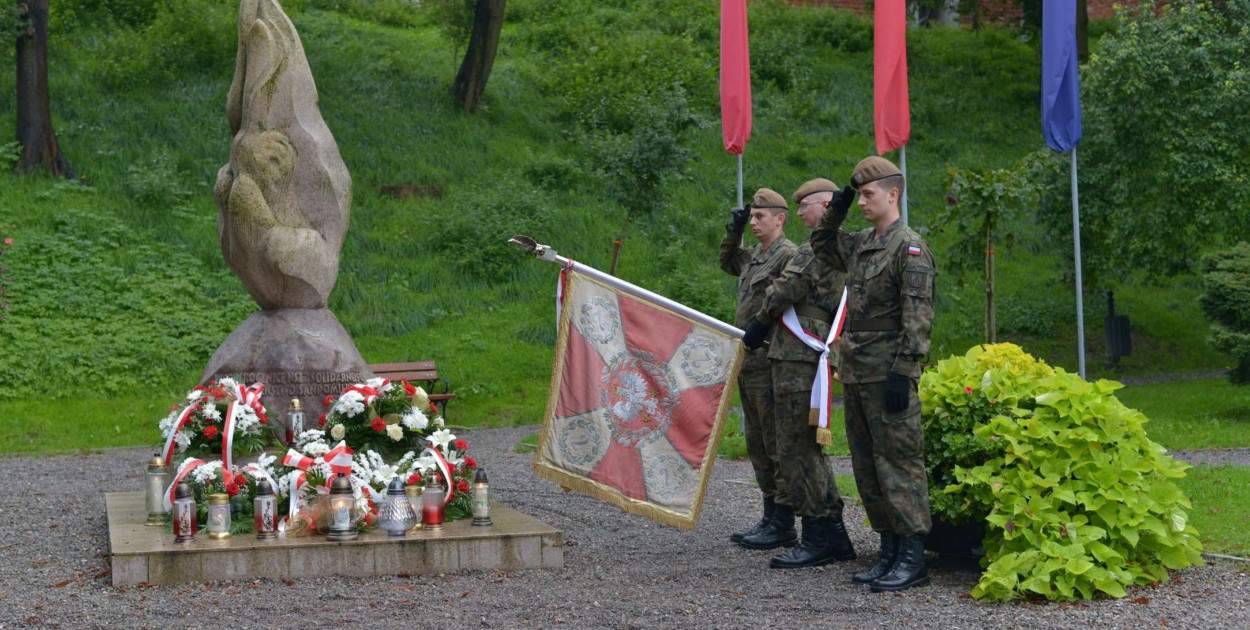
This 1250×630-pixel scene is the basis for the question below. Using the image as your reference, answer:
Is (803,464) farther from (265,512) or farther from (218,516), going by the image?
(218,516)

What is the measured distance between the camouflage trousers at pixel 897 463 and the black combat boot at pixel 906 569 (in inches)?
3.5

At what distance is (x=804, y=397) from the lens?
722 cm

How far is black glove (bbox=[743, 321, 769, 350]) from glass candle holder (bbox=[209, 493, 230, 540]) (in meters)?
2.98

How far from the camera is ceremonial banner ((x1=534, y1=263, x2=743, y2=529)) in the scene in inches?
287

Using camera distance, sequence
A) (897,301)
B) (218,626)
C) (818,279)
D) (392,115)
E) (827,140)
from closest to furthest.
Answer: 1. (218,626)
2. (897,301)
3. (818,279)
4. (392,115)
5. (827,140)

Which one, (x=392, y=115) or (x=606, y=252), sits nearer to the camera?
(x=606, y=252)

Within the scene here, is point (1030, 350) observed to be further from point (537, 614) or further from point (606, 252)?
point (537, 614)

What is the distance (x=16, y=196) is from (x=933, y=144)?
16380 millimetres

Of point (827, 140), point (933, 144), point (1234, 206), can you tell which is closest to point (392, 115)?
point (827, 140)

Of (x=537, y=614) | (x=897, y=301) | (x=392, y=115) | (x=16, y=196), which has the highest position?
(x=392, y=115)

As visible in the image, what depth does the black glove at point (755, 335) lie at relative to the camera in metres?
7.20

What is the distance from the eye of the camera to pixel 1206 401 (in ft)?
50.1

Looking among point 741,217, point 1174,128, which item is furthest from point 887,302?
point 1174,128

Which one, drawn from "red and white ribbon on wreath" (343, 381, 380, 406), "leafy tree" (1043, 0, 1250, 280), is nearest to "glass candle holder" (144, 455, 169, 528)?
"red and white ribbon on wreath" (343, 381, 380, 406)
